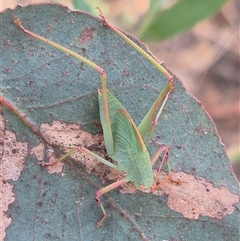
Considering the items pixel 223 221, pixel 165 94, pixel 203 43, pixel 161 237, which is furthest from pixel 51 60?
pixel 203 43

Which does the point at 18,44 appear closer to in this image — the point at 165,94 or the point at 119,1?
the point at 165,94

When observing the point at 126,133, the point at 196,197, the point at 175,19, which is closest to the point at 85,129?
the point at 126,133

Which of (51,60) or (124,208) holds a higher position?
(51,60)

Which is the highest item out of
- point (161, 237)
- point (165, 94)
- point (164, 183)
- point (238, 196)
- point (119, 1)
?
point (119, 1)

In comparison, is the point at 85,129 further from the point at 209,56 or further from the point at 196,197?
the point at 209,56

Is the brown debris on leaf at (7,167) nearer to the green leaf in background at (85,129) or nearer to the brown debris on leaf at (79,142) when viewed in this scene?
the green leaf in background at (85,129)
